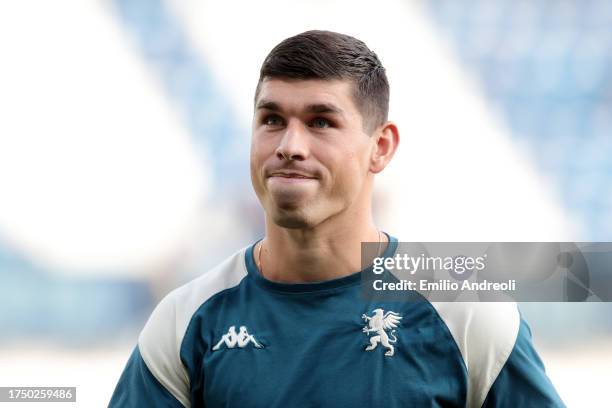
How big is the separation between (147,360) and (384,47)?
4.85m

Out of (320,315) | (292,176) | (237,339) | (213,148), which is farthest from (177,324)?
(213,148)

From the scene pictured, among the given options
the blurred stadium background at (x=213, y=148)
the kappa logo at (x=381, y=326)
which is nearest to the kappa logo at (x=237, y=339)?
the kappa logo at (x=381, y=326)

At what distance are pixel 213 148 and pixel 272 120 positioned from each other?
14.4 feet

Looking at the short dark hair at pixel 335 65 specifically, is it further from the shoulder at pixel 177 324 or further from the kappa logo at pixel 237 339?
the kappa logo at pixel 237 339

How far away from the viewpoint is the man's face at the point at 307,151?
1.99m

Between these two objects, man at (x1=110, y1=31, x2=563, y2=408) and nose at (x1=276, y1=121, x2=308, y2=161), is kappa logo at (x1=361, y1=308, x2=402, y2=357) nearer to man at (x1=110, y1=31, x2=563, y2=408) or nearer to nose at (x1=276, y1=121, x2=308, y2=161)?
man at (x1=110, y1=31, x2=563, y2=408)

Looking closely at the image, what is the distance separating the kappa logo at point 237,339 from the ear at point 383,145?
0.53 m

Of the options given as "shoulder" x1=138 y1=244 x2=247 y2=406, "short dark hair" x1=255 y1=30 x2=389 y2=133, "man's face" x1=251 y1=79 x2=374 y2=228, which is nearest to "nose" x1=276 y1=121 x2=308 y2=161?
"man's face" x1=251 y1=79 x2=374 y2=228

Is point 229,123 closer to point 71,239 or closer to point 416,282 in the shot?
point 71,239

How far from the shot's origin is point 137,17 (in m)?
6.89

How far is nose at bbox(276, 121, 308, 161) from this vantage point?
6.47ft

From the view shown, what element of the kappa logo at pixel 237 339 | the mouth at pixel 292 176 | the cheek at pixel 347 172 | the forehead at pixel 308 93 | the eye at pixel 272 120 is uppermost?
the forehead at pixel 308 93

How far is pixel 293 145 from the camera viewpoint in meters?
1.97

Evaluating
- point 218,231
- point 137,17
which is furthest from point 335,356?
point 137,17
